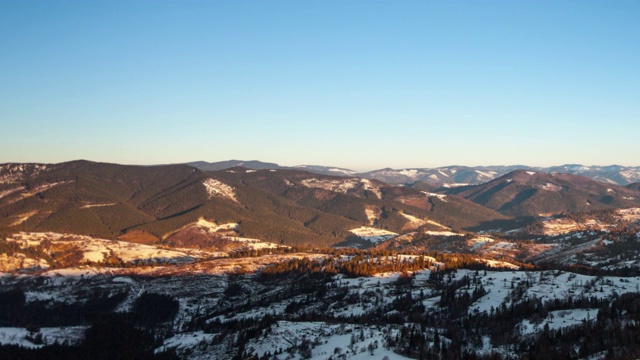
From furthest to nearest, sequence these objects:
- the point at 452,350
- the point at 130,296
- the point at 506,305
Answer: the point at 130,296 < the point at 506,305 < the point at 452,350

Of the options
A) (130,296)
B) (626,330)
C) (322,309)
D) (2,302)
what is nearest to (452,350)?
(626,330)

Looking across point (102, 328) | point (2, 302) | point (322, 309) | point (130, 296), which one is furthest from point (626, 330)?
point (2, 302)

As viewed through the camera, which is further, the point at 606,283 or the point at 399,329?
the point at 606,283

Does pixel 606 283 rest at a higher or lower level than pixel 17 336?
higher

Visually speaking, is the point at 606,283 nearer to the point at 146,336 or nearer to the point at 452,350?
the point at 452,350

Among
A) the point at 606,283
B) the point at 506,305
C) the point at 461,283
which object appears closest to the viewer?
the point at 506,305

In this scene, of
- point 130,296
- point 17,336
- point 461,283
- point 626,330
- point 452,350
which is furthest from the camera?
point 130,296

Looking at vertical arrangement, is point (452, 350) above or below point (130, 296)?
above

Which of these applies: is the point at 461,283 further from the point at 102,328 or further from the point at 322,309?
the point at 102,328

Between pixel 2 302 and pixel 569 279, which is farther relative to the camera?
pixel 2 302
